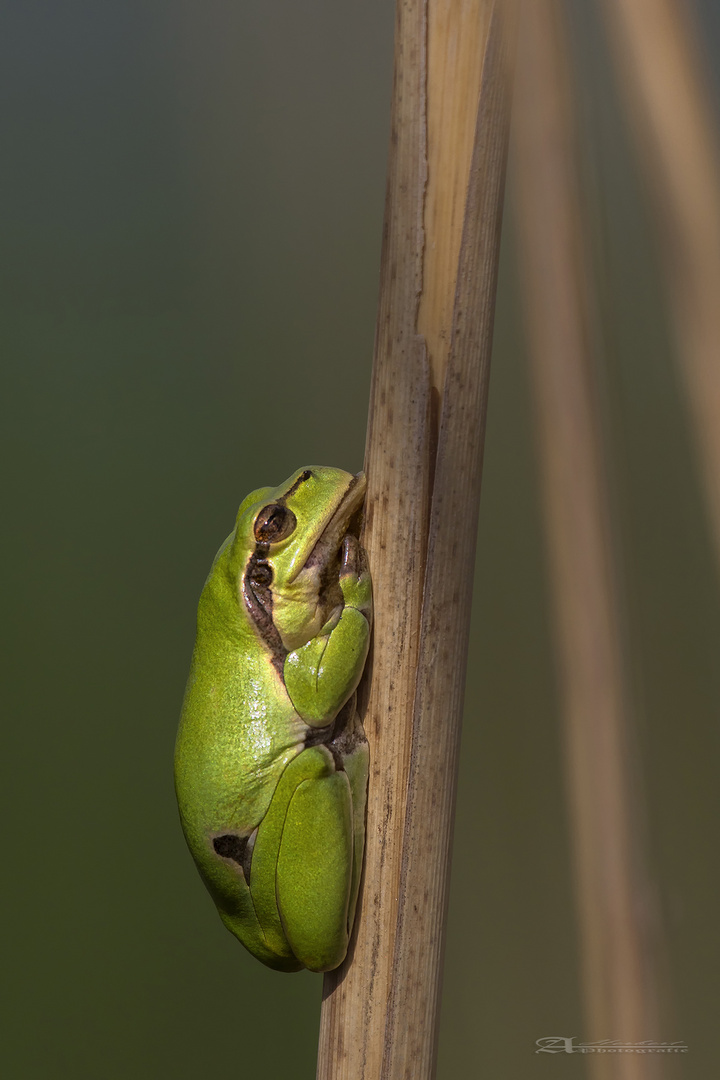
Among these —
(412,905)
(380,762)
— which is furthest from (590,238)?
(412,905)

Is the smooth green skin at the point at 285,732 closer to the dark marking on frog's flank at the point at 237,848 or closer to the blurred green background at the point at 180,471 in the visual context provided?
the dark marking on frog's flank at the point at 237,848

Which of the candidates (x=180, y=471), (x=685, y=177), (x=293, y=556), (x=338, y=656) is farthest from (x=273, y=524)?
(x=180, y=471)

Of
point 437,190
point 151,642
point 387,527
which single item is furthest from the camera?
point 151,642

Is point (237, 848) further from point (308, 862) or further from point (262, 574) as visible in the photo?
point (262, 574)

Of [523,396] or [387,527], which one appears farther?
[523,396]

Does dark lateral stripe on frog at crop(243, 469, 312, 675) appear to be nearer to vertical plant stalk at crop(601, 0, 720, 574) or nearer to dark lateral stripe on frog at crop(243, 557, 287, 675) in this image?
dark lateral stripe on frog at crop(243, 557, 287, 675)

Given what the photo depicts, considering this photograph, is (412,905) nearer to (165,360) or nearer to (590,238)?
(590,238)

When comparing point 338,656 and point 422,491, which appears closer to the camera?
point 422,491
